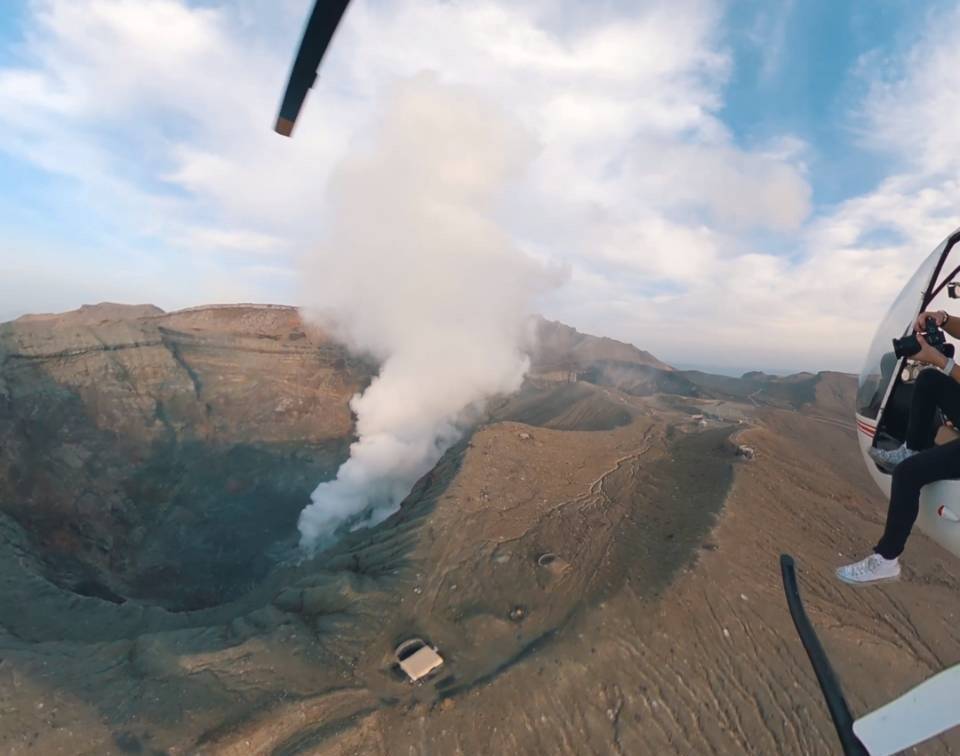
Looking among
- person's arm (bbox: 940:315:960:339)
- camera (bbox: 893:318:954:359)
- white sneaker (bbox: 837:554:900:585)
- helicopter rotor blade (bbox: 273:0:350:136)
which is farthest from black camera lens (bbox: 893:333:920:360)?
helicopter rotor blade (bbox: 273:0:350:136)

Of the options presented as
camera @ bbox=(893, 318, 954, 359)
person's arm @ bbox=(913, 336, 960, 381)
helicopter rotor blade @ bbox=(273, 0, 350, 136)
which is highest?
helicopter rotor blade @ bbox=(273, 0, 350, 136)

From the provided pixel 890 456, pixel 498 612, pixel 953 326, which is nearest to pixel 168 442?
pixel 498 612

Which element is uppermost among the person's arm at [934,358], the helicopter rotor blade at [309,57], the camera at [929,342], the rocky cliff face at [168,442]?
the helicopter rotor blade at [309,57]

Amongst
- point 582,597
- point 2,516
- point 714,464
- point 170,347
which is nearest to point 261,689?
point 582,597

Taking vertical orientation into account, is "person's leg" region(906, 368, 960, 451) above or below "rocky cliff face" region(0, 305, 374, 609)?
above

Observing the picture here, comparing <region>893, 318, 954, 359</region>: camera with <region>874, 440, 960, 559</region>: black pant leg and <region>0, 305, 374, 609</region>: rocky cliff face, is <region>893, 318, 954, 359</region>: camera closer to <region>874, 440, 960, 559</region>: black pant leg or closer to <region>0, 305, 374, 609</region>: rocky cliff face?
<region>874, 440, 960, 559</region>: black pant leg

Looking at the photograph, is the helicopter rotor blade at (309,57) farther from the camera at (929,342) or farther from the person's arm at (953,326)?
the person's arm at (953,326)

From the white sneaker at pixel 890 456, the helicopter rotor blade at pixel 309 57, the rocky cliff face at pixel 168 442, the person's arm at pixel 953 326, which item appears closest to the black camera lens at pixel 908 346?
the person's arm at pixel 953 326
